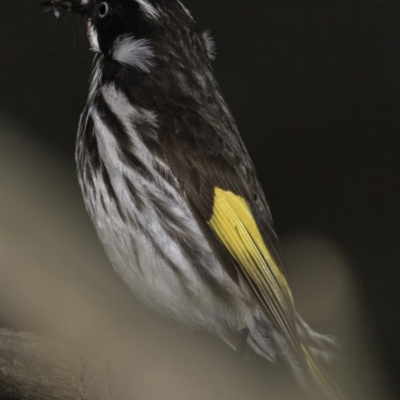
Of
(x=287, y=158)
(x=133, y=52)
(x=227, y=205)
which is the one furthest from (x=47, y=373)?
(x=287, y=158)

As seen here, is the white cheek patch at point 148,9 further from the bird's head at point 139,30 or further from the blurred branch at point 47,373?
the blurred branch at point 47,373

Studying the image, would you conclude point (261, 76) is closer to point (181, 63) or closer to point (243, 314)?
point (181, 63)

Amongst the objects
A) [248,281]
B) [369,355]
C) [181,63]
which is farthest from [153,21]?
[369,355]

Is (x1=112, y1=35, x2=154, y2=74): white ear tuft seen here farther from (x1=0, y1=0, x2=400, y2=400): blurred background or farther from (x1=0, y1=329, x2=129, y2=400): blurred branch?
(x1=0, y1=329, x2=129, y2=400): blurred branch

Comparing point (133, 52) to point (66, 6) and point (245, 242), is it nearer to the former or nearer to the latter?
point (66, 6)

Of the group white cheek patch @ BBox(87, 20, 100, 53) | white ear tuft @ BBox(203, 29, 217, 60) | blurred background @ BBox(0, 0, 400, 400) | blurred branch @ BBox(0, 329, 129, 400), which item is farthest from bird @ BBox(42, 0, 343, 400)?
blurred background @ BBox(0, 0, 400, 400)

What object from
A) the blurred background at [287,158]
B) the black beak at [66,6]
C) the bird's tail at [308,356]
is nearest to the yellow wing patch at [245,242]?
the bird's tail at [308,356]
